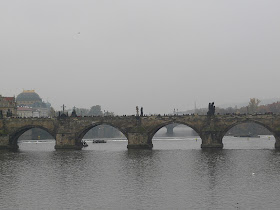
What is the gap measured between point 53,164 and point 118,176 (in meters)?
16.0

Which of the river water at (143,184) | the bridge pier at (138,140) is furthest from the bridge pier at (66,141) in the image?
the river water at (143,184)

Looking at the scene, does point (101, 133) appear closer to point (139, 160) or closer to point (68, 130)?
point (68, 130)

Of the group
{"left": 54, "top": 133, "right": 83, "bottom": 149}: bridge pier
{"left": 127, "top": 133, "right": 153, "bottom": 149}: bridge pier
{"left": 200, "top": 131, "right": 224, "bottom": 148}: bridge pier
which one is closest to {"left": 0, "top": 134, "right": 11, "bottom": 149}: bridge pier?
{"left": 54, "top": 133, "right": 83, "bottom": 149}: bridge pier

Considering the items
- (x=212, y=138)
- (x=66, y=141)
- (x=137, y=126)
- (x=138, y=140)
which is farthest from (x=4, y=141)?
(x=212, y=138)

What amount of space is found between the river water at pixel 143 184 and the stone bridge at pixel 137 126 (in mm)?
17593

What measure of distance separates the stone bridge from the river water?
17.6m

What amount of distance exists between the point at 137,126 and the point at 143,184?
43.9 meters

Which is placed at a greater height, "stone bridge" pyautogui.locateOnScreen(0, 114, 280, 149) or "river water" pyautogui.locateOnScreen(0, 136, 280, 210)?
"stone bridge" pyautogui.locateOnScreen(0, 114, 280, 149)

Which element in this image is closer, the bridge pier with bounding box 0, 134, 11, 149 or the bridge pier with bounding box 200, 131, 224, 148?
the bridge pier with bounding box 200, 131, 224, 148

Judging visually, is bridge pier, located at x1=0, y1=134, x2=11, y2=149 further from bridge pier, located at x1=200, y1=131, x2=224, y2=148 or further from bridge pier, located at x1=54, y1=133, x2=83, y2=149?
bridge pier, located at x1=200, y1=131, x2=224, y2=148

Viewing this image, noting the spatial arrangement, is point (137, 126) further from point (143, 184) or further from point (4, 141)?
point (143, 184)

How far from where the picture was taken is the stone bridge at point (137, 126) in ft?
279

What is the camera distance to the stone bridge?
8506 centimetres

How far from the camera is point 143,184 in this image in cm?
4503
